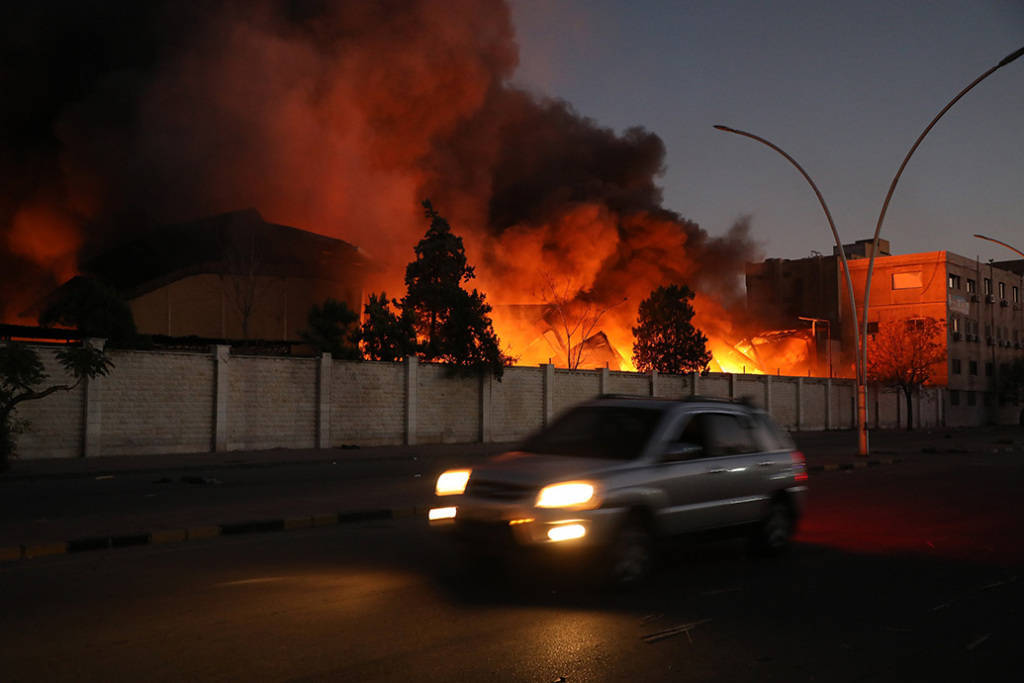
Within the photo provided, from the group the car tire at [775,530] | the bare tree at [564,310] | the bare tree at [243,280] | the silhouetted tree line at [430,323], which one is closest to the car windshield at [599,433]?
the car tire at [775,530]

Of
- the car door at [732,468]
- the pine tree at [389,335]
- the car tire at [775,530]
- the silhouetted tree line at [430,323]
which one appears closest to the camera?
the car door at [732,468]

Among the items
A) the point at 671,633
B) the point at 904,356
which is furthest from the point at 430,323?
the point at 671,633

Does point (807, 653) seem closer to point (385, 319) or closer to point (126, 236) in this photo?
point (385, 319)

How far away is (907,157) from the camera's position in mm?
22688

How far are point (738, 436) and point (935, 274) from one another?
219 ft

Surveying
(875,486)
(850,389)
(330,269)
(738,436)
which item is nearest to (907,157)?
(875,486)

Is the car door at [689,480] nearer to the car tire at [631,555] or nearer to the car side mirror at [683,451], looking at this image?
the car side mirror at [683,451]

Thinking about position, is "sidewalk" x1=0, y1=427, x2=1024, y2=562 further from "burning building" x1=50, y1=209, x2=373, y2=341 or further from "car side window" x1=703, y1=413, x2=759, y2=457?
"burning building" x1=50, y1=209, x2=373, y2=341

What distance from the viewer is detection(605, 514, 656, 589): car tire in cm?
705

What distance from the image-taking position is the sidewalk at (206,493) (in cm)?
1036

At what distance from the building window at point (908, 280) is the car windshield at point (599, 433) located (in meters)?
67.8

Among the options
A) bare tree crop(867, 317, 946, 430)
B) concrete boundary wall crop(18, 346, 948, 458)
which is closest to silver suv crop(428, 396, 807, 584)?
concrete boundary wall crop(18, 346, 948, 458)

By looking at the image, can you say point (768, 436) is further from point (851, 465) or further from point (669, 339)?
point (669, 339)

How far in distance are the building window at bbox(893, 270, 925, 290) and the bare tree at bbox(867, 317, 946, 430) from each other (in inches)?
383
